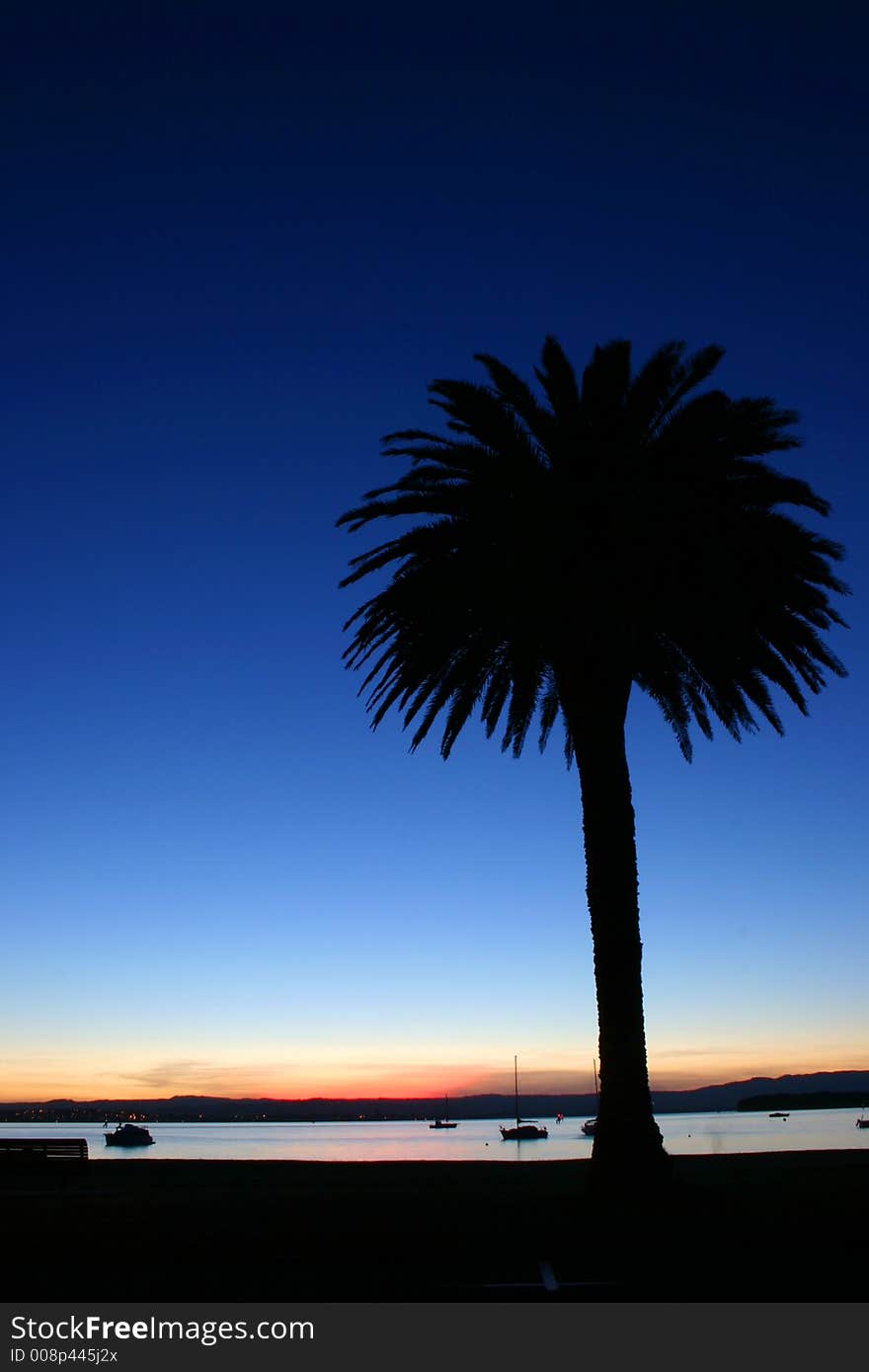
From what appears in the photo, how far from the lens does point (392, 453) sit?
72.5 feet

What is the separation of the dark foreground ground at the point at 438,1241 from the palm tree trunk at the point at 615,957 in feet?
2.49

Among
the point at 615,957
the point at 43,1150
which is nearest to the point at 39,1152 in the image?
the point at 43,1150

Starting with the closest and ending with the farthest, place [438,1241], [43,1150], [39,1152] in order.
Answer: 1. [438,1241]
2. [39,1152]
3. [43,1150]

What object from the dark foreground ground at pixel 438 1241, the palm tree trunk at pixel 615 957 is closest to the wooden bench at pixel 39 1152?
the dark foreground ground at pixel 438 1241

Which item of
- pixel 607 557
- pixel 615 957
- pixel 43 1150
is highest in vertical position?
pixel 607 557

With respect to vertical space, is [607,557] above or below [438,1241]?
above

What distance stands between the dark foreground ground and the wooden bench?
1.01m

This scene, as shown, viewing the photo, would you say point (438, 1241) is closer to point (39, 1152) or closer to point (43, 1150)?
point (39, 1152)

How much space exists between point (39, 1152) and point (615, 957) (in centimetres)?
1314

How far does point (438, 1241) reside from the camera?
1332 cm

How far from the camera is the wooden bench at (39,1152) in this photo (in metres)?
23.5
